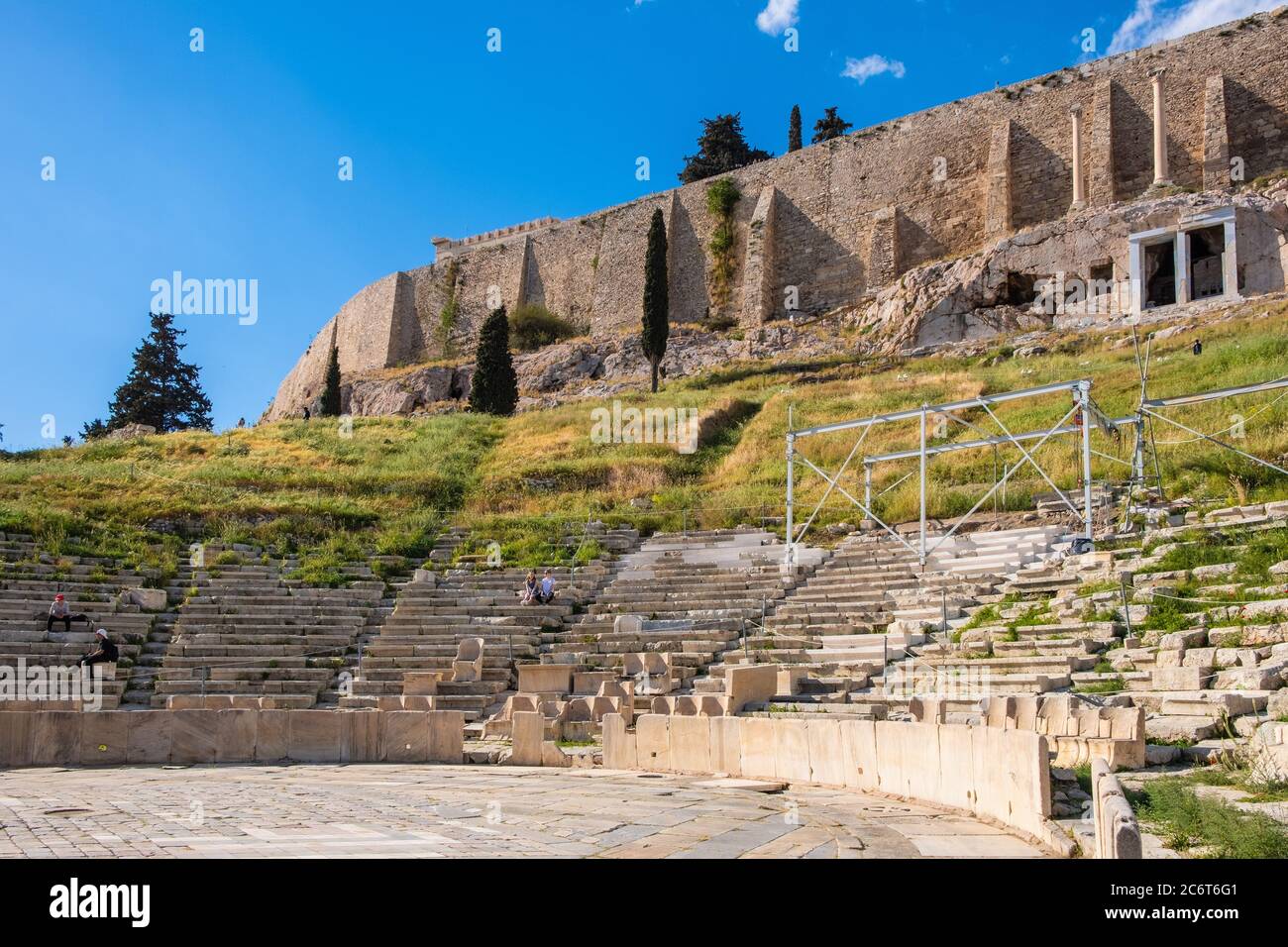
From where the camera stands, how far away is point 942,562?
1845cm

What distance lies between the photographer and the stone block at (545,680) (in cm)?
1631

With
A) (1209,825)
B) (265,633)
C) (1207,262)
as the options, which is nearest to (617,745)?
(1209,825)

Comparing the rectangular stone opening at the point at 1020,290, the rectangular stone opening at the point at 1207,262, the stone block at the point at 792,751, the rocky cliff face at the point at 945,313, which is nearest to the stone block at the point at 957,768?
the stone block at the point at 792,751

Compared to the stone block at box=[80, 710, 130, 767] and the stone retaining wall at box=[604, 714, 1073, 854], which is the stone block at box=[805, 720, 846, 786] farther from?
the stone block at box=[80, 710, 130, 767]

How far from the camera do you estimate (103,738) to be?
13.4 m

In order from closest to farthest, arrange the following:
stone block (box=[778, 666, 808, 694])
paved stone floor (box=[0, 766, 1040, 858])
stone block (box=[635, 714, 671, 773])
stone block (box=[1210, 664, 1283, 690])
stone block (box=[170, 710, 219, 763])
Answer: paved stone floor (box=[0, 766, 1040, 858]) → stone block (box=[1210, 664, 1283, 690]) → stone block (box=[635, 714, 671, 773]) → stone block (box=[170, 710, 219, 763]) → stone block (box=[778, 666, 808, 694])

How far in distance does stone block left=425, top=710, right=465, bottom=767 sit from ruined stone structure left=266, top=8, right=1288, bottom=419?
27.0 m

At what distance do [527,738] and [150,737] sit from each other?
14.6 ft

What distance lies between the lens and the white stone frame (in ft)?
105

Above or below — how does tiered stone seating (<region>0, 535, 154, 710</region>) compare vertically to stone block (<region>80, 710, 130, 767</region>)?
above

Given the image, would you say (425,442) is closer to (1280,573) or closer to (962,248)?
(962,248)

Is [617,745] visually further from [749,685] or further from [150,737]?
[150,737]

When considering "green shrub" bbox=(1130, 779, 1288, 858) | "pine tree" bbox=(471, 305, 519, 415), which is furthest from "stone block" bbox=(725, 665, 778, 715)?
"pine tree" bbox=(471, 305, 519, 415)
